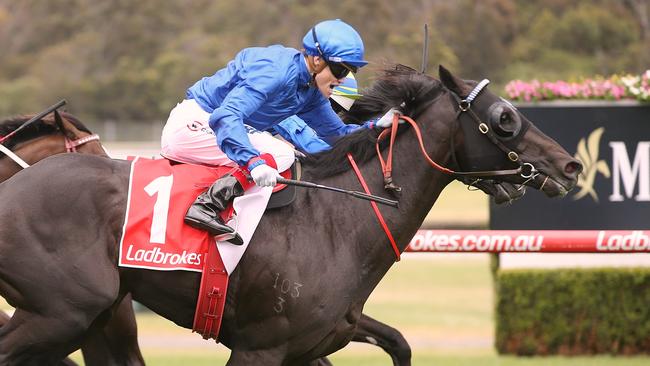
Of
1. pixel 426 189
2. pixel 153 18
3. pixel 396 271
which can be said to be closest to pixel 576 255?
pixel 426 189

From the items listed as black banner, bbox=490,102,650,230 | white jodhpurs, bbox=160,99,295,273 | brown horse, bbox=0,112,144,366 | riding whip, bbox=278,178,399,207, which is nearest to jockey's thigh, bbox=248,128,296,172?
white jodhpurs, bbox=160,99,295,273

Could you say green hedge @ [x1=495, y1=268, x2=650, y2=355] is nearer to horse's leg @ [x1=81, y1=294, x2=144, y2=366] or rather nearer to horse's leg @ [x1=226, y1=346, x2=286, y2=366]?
horse's leg @ [x1=81, y1=294, x2=144, y2=366]

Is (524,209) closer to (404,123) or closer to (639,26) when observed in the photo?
(404,123)

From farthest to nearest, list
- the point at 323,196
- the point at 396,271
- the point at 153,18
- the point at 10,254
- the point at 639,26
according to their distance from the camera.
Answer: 1. the point at 153,18
2. the point at 639,26
3. the point at 396,271
4. the point at 323,196
5. the point at 10,254

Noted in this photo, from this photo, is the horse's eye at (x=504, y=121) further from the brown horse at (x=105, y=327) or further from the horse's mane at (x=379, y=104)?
the brown horse at (x=105, y=327)

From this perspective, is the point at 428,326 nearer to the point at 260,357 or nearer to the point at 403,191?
the point at 403,191

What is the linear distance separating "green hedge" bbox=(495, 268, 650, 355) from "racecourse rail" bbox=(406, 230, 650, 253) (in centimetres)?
136

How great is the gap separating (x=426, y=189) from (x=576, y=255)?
4.03m

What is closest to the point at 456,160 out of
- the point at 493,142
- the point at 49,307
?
the point at 493,142

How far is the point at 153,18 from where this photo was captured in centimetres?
4125

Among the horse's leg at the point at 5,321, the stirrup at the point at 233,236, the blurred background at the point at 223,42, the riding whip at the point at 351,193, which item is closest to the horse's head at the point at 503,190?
the riding whip at the point at 351,193

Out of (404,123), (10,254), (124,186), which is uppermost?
(404,123)

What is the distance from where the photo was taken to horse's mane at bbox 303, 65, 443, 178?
4.71m

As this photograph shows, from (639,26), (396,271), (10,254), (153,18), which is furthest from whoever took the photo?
(153,18)
